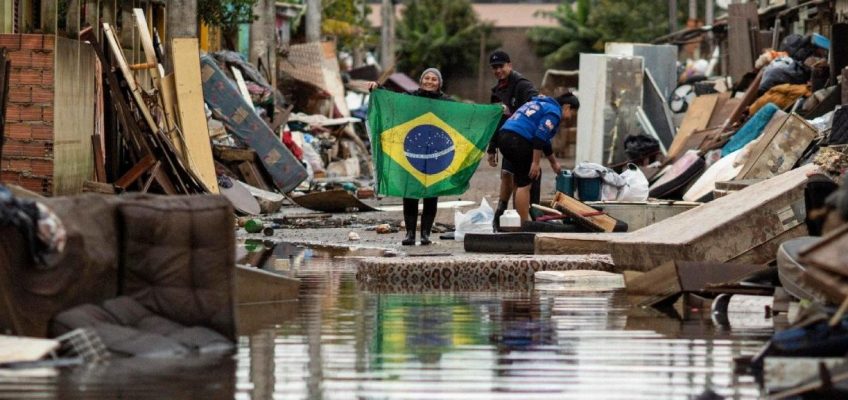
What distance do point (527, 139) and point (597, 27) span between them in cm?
6169

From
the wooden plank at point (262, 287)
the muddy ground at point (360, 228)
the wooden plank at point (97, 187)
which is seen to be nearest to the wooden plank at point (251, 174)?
the muddy ground at point (360, 228)

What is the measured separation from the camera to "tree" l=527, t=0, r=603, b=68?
264ft

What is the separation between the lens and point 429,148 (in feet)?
58.5

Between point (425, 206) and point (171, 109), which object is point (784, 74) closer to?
point (171, 109)

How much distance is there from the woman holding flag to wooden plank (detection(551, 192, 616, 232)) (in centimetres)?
116

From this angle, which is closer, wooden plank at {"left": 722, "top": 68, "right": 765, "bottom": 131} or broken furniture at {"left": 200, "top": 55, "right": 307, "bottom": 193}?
broken furniture at {"left": 200, "top": 55, "right": 307, "bottom": 193}

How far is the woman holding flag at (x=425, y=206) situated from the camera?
56.4 ft

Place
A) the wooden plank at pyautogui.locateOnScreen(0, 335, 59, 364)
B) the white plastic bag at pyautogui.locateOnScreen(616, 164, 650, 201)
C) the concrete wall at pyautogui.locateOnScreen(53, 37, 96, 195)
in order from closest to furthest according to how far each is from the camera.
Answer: the wooden plank at pyautogui.locateOnScreen(0, 335, 59, 364), the concrete wall at pyautogui.locateOnScreen(53, 37, 96, 195), the white plastic bag at pyautogui.locateOnScreen(616, 164, 650, 201)

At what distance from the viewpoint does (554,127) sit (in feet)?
58.6

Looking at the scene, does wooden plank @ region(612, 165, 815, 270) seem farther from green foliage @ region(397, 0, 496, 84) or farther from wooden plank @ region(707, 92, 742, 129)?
green foliage @ region(397, 0, 496, 84)

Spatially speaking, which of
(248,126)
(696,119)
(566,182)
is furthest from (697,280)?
(696,119)

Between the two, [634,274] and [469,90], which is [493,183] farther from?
[469,90]

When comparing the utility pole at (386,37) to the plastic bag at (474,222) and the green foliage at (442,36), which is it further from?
the plastic bag at (474,222)

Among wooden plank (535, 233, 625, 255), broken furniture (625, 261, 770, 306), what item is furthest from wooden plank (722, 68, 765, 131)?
broken furniture (625, 261, 770, 306)
